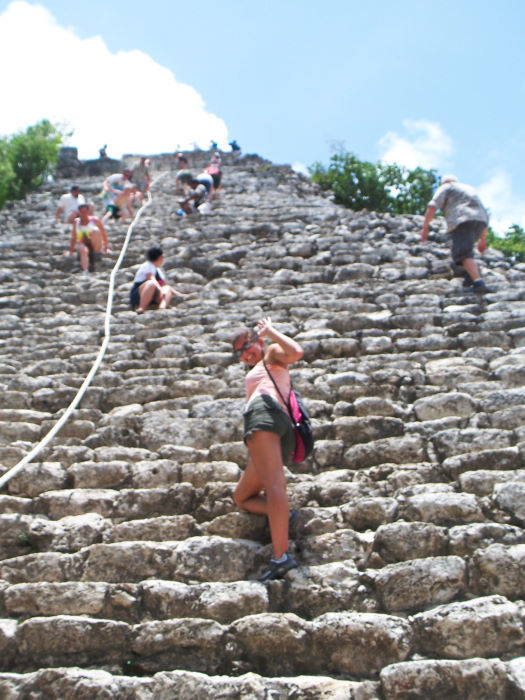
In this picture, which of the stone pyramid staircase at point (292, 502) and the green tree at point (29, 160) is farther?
the green tree at point (29, 160)

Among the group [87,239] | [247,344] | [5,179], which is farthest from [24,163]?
[247,344]

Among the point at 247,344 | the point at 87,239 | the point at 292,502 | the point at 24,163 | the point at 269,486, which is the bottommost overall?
the point at 292,502

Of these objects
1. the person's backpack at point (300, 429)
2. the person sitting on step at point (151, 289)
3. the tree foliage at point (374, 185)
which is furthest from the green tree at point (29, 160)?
the person's backpack at point (300, 429)

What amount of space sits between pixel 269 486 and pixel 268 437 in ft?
0.78

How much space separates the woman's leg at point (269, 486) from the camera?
10.8ft

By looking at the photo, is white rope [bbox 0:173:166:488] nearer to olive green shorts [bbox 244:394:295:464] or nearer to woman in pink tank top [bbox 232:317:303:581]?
woman in pink tank top [bbox 232:317:303:581]

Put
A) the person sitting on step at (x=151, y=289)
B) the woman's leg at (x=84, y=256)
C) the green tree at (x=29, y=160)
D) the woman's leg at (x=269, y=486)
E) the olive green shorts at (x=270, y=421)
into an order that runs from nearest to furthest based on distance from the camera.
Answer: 1. the woman's leg at (x=269, y=486)
2. the olive green shorts at (x=270, y=421)
3. the person sitting on step at (x=151, y=289)
4. the woman's leg at (x=84, y=256)
5. the green tree at (x=29, y=160)

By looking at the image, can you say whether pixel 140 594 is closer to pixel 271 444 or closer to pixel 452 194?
pixel 271 444

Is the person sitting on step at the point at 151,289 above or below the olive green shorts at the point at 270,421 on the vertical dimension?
above

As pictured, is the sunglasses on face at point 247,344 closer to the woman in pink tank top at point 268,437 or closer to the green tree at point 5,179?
the woman in pink tank top at point 268,437

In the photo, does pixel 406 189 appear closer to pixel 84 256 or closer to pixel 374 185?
pixel 374 185

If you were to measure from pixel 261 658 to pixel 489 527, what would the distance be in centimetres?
122

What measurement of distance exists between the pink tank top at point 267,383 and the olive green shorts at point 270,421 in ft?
0.16

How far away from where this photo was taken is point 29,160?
21.6 m
